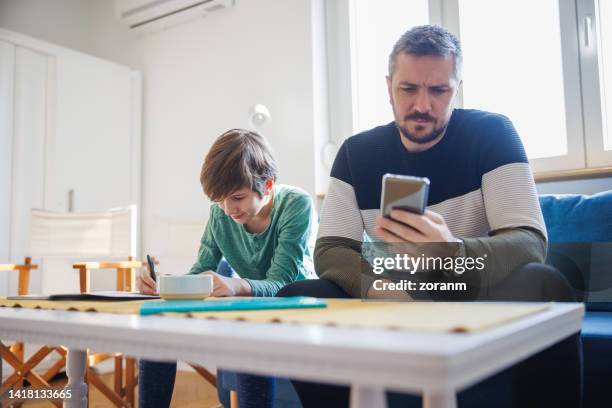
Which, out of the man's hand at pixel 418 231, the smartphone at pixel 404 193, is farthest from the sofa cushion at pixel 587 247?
the smartphone at pixel 404 193

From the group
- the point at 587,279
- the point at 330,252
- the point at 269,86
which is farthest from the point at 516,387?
the point at 269,86

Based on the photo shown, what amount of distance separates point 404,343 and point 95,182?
3.21 metres

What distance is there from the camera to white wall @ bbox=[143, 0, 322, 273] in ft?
9.40

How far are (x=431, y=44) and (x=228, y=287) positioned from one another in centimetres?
73

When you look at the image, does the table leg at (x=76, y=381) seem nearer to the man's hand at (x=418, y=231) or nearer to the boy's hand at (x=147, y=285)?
the boy's hand at (x=147, y=285)

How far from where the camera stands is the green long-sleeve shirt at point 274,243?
1.49m

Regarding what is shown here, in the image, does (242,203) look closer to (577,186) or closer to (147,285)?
(147,285)

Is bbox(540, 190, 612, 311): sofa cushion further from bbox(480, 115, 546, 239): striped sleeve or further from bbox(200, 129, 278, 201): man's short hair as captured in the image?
bbox(200, 129, 278, 201): man's short hair

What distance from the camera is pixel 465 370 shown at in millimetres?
458

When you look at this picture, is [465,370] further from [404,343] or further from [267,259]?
[267,259]

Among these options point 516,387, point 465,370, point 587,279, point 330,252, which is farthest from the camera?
point 587,279

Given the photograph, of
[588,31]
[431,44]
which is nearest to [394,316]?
[431,44]

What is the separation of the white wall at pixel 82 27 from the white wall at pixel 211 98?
197mm

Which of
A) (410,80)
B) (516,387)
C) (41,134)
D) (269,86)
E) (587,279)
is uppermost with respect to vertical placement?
(269,86)
